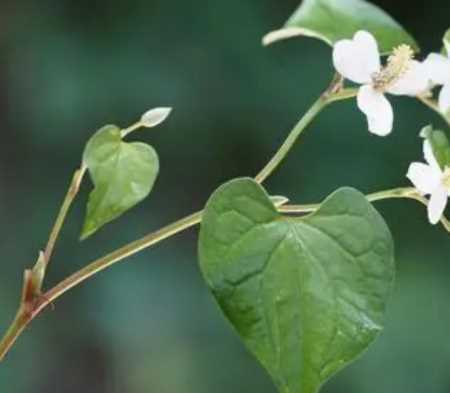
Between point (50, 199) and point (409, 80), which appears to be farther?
point (50, 199)

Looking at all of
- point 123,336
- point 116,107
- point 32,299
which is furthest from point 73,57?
point 32,299

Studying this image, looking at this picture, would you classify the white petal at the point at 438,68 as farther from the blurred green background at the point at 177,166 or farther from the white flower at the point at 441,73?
the blurred green background at the point at 177,166

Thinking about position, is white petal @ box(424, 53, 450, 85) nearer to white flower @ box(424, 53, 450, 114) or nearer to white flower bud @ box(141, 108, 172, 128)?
white flower @ box(424, 53, 450, 114)

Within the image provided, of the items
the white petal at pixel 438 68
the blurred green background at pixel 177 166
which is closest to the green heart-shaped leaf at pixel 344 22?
the white petal at pixel 438 68

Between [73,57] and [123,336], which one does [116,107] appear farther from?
[123,336]

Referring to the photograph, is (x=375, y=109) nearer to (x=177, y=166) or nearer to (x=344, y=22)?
(x=344, y=22)

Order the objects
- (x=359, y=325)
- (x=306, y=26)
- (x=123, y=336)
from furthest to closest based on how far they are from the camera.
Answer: (x=123, y=336) → (x=306, y=26) → (x=359, y=325)

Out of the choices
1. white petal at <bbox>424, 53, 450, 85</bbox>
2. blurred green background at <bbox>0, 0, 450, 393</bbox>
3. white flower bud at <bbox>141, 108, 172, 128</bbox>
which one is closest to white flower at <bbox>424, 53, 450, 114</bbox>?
white petal at <bbox>424, 53, 450, 85</bbox>
